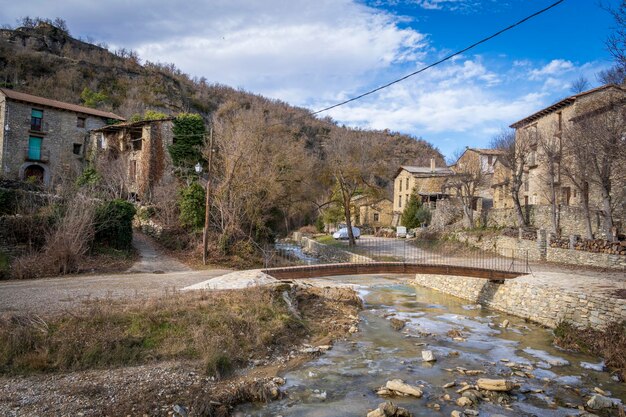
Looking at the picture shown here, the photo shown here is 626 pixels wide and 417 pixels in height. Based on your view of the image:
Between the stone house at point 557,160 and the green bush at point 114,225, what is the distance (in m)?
26.1

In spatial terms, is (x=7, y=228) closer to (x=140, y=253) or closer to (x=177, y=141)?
(x=140, y=253)

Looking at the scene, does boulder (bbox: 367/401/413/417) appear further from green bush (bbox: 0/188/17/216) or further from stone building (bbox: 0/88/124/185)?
stone building (bbox: 0/88/124/185)

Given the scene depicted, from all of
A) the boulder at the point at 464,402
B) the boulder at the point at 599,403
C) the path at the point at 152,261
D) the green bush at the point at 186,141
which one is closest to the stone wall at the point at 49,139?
the green bush at the point at 186,141

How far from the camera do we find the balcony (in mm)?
34438

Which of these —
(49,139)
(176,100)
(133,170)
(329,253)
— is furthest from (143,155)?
(176,100)

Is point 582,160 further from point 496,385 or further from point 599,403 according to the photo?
point 496,385

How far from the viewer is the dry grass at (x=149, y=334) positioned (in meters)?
8.83

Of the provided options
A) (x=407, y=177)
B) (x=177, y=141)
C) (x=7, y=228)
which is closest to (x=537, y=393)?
(x=7, y=228)

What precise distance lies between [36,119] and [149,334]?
110 feet

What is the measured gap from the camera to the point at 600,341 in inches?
490

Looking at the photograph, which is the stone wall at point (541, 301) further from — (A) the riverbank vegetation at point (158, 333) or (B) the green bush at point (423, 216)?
(B) the green bush at point (423, 216)

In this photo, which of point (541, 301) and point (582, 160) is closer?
point (541, 301)

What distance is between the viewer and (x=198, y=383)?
8.64 metres

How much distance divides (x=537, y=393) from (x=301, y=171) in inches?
984
